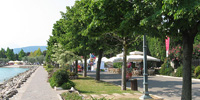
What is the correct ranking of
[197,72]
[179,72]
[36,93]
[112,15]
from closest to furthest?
[112,15] → [36,93] → [197,72] → [179,72]

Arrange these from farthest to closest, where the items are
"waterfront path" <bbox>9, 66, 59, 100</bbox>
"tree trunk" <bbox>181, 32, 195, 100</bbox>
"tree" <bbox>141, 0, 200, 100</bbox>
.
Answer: "waterfront path" <bbox>9, 66, 59, 100</bbox> → "tree trunk" <bbox>181, 32, 195, 100</bbox> → "tree" <bbox>141, 0, 200, 100</bbox>

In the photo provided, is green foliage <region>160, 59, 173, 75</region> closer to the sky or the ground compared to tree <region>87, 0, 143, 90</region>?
closer to the ground

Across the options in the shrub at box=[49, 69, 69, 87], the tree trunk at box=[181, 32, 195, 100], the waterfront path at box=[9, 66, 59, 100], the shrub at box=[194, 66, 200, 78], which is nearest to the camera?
the tree trunk at box=[181, 32, 195, 100]

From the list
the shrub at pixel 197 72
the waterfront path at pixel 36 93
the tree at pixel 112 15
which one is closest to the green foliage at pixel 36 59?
the shrub at pixel 197 72

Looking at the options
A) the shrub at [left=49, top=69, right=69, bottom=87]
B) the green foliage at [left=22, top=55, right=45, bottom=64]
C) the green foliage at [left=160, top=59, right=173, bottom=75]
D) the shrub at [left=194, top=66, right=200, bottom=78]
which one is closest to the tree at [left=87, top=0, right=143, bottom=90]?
the shrub at [left=49, top=69, right=69, bottom=87]

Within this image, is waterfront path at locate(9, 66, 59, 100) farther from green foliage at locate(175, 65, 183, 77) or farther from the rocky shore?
green foliage at locate(175, 65, 183, 77)

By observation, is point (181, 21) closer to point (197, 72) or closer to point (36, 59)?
point (197, 72)

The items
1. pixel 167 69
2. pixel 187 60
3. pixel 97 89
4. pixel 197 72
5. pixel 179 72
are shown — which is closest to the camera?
pixel 187 60

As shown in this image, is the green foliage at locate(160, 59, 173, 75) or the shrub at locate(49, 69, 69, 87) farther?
the green foliage at locate(160, 59, 173, 75)

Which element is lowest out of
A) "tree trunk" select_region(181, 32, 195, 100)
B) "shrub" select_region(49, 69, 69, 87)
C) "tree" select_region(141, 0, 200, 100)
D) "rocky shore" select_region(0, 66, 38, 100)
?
"rocky shore" select_region(0, 66, 38, 100)

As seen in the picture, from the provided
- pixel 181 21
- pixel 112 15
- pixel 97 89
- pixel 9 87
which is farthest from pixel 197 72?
pixel 9 87

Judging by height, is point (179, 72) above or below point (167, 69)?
below

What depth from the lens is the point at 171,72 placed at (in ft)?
84.5

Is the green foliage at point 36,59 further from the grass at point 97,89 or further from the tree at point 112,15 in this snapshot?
the tree at point 112,15
